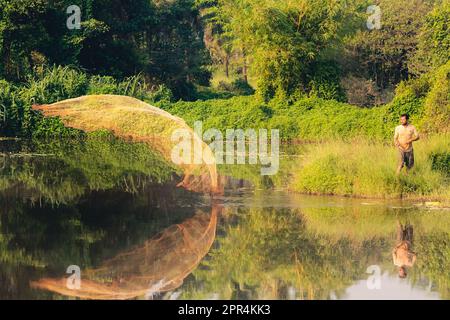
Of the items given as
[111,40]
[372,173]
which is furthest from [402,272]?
[111,40]

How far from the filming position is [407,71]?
151 feet

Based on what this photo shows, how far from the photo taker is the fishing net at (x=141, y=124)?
68.2 ft

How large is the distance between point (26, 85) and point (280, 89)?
445 inches

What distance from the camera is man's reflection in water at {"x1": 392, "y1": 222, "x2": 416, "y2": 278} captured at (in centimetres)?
1162

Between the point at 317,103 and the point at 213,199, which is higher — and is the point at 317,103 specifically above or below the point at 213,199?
above

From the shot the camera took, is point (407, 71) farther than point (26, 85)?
Yes

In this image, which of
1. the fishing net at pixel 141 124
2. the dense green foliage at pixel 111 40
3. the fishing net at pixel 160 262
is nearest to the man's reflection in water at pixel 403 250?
the fishing net at pixel 160 262

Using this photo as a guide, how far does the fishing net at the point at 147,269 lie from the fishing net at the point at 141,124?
5915 millimetres

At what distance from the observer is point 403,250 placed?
500 inches

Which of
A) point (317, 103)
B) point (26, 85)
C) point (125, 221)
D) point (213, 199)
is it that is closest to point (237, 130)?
point (317, 103)

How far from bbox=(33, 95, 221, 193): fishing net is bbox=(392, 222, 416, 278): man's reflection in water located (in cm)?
575

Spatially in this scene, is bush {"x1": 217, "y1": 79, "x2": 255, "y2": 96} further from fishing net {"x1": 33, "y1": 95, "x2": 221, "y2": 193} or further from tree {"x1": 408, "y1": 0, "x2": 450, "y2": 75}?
fishing net {"x1": 33, "y1": 95, "x2": 221, "y2": 193}

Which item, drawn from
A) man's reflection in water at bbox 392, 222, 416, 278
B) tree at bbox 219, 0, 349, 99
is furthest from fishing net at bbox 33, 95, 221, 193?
tree at bbox 219, 0, 349, 99

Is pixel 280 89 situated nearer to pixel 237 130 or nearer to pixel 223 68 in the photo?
pixel 237 130
